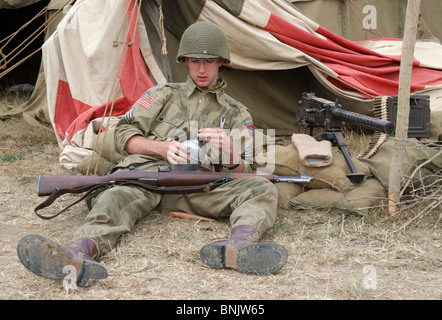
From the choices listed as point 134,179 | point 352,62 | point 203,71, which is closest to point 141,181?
point 134,179

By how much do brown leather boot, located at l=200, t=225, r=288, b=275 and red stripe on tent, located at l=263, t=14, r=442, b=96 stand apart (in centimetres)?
261

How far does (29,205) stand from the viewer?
3.91 metres

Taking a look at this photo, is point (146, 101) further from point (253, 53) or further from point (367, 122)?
point (253, 53)

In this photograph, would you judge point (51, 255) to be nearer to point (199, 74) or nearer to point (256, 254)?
point (256, 254)

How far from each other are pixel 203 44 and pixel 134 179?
3.00 feet

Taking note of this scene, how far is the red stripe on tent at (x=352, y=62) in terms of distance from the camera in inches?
193

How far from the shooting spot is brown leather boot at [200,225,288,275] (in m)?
2.60

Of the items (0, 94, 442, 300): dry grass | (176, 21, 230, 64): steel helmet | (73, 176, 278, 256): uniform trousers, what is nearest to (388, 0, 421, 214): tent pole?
(0, 94, 442, 300): dry grass

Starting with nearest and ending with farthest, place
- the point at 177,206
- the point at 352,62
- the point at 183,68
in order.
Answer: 1. the point at 177,206
2. the point at 352,62
3. the point at 183,68

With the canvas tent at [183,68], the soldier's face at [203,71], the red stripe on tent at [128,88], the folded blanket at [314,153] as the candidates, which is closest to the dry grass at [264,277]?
the folded blanket at [314,153]

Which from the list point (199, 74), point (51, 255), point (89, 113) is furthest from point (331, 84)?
point (51, 255)

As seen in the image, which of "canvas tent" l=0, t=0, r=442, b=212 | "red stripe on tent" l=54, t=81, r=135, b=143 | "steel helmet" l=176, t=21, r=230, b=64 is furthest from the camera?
"red stripe on tent" l=54, t=81, r=135, b=143

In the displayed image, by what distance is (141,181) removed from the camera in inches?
131

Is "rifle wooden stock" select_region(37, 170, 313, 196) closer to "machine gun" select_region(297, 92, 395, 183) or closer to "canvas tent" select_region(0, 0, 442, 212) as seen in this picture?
"machine gun" select_region(297, 92, 395, 183)
